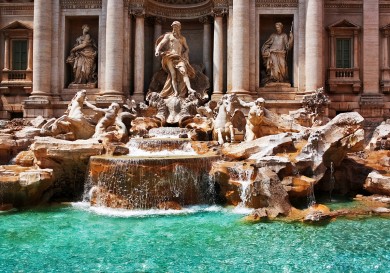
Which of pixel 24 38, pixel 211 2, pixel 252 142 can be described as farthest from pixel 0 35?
pixel 252 142

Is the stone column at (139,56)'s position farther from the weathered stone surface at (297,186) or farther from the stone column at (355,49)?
the stone column at (355,49)

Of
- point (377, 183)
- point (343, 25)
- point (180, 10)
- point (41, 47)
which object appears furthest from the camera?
point (180, 10)

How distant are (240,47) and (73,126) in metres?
7.76

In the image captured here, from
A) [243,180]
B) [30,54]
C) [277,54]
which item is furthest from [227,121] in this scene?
[30,54]

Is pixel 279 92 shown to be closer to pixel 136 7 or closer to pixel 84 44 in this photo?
pixel 136 7

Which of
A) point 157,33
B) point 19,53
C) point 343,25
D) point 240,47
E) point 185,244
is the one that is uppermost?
point 343,25

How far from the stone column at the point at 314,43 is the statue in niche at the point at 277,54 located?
39.8 inches

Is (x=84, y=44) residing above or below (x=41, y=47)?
above

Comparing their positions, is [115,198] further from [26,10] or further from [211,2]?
[26,10]

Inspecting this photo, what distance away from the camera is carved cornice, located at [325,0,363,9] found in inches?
725

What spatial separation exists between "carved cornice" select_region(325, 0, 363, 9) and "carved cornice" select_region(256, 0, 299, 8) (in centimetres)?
175

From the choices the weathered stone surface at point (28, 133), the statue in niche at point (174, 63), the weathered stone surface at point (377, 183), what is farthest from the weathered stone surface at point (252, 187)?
the statue in niche at point (174, 63)

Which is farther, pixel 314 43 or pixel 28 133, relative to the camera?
pixel 314 43

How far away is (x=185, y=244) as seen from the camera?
7.68 m
